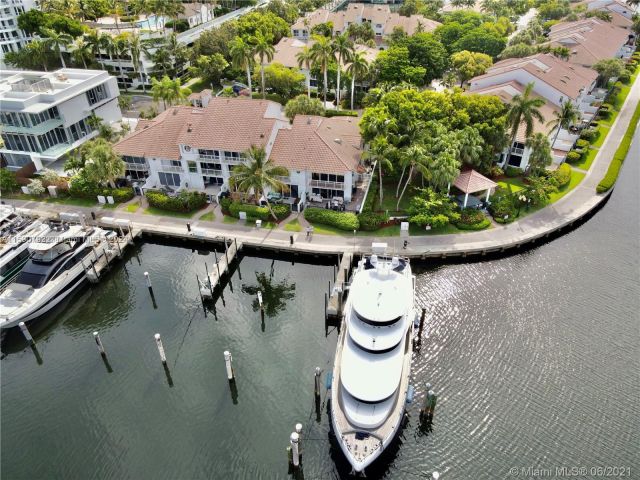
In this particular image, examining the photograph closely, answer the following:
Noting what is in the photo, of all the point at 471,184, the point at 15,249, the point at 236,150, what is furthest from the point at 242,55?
the point at 15,249

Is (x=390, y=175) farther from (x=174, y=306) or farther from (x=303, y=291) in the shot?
(x=174, y=306)

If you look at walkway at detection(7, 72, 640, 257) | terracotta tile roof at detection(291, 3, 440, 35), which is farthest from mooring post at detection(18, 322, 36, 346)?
terracotta tile roof at detection(291, 3, 440, 35)

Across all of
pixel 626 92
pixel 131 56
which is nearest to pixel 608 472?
pixel 626 92

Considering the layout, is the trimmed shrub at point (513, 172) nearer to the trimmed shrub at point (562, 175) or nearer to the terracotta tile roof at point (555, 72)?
the trimmed shrub at point (562, 175)

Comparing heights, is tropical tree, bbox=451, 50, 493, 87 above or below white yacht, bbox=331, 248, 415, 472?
above

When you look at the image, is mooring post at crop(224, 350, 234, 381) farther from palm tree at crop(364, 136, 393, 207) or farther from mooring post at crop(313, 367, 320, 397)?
palm tree at crop(364, 136, 393, 207)

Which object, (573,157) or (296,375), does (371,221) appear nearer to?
(296,375)

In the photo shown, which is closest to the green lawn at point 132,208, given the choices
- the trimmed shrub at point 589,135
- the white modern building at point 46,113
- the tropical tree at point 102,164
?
the tropical tree at point 102,164
